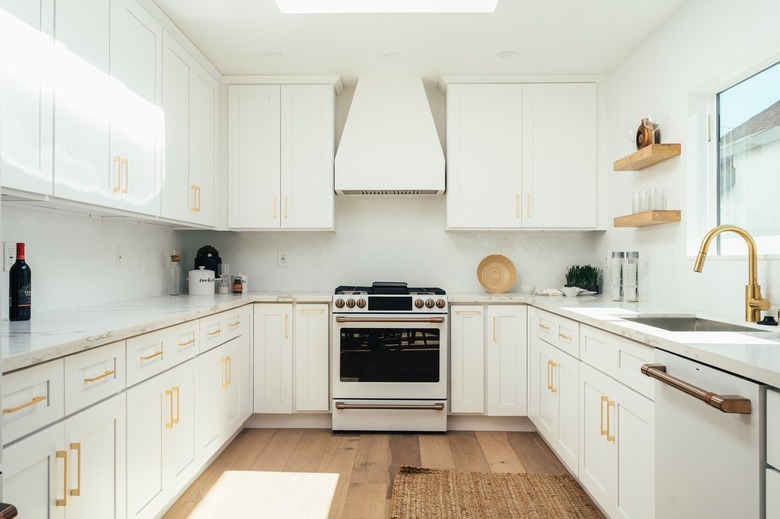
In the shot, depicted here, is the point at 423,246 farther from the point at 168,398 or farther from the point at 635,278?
the point at 168,398

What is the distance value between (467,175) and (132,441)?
105 inches

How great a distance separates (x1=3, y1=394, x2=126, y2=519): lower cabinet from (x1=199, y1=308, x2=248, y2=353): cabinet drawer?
2.66ft

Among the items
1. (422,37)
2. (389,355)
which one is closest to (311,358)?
(389,355)

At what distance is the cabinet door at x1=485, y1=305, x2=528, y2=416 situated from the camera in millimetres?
3387

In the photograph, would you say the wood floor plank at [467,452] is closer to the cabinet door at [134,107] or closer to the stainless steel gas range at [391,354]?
the stainless steel gas range at [391,354]

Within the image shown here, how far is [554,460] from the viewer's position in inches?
115

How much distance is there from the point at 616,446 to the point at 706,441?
0.70m

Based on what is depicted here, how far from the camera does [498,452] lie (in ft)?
10.0

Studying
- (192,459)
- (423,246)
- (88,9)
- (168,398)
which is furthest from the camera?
(423,246)

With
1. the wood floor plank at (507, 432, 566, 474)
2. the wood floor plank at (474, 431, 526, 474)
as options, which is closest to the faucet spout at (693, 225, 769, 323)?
the wood floor plank at (507, 432, 566, 474)

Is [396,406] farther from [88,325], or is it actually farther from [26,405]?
[26,405]

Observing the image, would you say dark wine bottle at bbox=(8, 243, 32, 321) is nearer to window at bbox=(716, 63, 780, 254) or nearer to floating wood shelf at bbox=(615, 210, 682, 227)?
floating wood shelf at bbox=(615, 210, 682, 227)

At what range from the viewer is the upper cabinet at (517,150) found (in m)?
3.60

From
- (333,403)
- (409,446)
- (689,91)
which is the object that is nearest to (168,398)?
(333,403)
